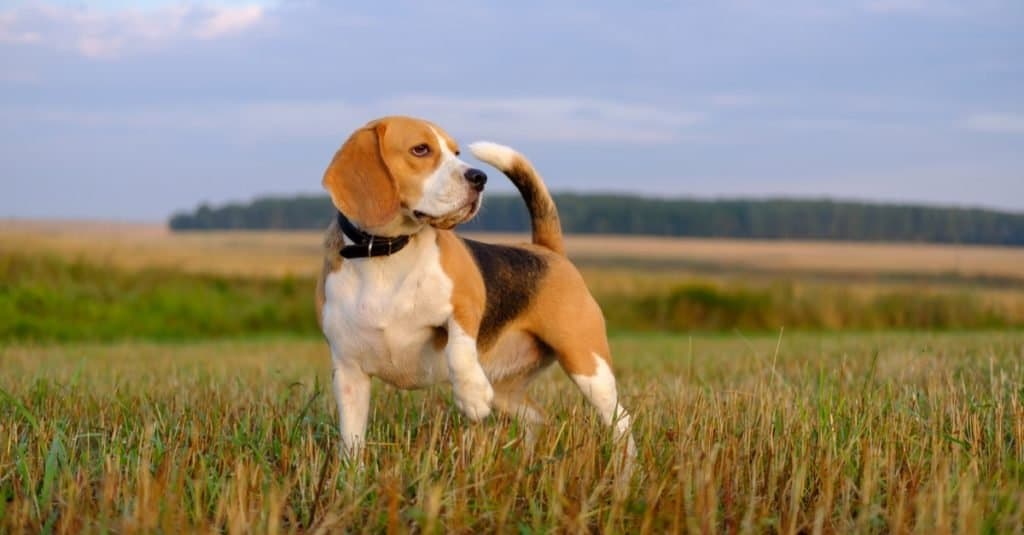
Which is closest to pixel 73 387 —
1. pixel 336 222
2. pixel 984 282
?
pixel 336 222

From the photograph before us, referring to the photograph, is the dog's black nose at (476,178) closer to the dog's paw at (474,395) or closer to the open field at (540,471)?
the dog's paw at (474,395)

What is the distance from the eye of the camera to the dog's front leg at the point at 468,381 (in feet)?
17.1

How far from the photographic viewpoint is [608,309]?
23.5 metres

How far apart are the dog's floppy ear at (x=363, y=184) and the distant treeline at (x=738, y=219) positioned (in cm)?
2434

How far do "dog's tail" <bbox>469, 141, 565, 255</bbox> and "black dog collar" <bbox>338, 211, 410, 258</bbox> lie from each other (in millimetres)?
1170

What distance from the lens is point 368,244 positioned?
17.6ft

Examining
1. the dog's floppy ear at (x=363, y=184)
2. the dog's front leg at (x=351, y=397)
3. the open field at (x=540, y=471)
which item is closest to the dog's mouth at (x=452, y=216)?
the dog's floppy ear at (x=363, y=184)

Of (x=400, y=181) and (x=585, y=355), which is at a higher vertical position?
(x=400, y=181)

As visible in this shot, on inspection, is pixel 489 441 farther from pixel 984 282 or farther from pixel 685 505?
pixel 984 282

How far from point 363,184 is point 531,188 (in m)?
1.76

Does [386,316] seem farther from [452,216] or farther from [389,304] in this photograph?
[452,216]

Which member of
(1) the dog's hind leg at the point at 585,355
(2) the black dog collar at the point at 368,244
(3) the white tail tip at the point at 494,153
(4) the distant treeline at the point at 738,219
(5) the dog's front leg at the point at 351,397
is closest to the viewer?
(2) the black dog collar at the point at 368,244

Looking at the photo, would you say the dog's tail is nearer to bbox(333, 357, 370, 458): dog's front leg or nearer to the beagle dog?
the beagle dog

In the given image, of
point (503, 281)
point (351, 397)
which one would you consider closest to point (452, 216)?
point (503, 281)
